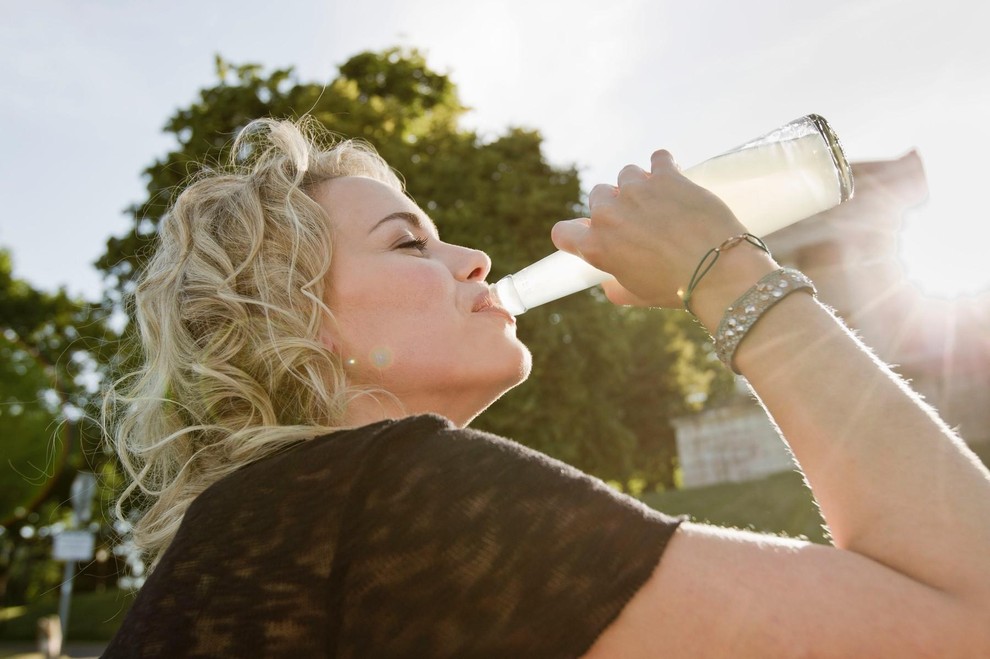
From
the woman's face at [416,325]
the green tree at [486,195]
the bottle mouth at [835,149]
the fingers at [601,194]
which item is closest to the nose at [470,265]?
the woman's face at [416,325]

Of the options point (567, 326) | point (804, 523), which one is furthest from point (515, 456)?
point (567, 326)

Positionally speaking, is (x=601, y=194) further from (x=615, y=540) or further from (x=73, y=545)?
(x=73, y=545)

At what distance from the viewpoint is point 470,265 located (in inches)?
82.6

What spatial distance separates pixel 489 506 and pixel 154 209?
1696 cm

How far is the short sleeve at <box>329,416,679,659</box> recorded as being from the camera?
109cm

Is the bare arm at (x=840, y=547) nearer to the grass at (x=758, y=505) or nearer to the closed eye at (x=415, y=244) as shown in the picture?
the closed eye at (x=415, y=244)

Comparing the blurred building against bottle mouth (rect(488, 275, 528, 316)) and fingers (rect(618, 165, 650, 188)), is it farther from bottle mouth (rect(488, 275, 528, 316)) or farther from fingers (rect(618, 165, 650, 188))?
fingers (rect(618, 165, 650, 188))

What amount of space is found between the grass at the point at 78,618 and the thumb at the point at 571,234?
2985cm

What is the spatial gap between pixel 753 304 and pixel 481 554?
67 centimetres

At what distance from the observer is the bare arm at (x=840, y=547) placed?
41.7 inches

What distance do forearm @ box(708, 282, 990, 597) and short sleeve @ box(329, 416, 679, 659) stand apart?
301 millimetres

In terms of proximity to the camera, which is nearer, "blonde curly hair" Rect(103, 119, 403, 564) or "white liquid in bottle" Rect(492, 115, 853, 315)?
"blonde curly hair" Rect(103, 119, 403, 564)

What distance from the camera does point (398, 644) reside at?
1.15 m

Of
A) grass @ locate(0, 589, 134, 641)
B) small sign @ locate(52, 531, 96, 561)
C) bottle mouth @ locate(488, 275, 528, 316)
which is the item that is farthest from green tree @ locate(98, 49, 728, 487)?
grass @ locate(0, 589, 134, 641)
